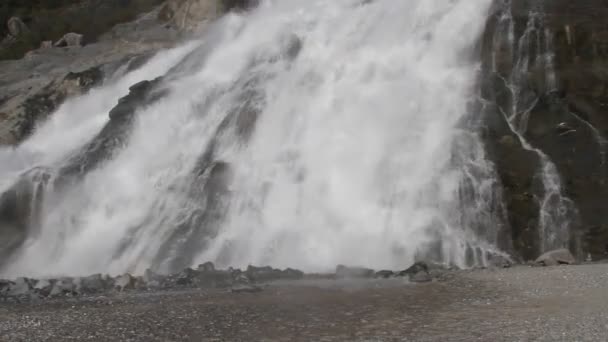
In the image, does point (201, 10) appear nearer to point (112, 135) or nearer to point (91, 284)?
point (112, 135)

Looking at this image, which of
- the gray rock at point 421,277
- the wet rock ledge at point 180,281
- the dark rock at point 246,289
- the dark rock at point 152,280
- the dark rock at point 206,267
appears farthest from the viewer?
the dark rock at point 206,267

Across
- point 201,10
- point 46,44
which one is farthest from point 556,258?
point 46,44

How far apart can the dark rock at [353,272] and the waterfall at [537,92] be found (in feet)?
17.8

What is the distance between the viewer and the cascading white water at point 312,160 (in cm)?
1941

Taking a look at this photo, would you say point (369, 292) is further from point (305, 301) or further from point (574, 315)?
point (574, 315)

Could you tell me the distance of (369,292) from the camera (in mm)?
13969

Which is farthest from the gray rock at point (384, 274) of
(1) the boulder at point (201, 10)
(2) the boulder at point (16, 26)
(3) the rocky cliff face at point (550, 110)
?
(2) the boulder at point (16, 26)

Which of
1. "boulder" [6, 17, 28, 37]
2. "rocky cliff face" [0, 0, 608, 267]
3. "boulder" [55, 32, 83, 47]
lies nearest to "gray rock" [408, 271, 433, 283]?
"rocky cliff face" [0, 0, 608, 267]

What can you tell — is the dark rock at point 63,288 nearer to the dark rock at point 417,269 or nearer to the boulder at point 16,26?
the dark rock at point 417,269

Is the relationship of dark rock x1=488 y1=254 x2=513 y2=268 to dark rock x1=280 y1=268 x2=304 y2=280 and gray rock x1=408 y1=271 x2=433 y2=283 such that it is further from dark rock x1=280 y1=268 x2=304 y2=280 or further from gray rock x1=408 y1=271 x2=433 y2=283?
dark rock x1=280 y1=268 x2=304 y2=280

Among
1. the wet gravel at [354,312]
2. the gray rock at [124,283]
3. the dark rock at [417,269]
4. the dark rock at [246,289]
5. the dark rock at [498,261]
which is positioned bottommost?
the wet gravel at [354,312]

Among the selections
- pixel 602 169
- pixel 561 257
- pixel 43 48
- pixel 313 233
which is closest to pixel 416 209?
pixel 313 233

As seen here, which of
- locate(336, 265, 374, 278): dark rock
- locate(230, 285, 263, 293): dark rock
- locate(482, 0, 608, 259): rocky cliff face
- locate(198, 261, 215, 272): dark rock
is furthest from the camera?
locate(482, 0, 608, 259): rocky cliff face

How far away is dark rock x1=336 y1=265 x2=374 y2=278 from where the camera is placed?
16422 millimetres
